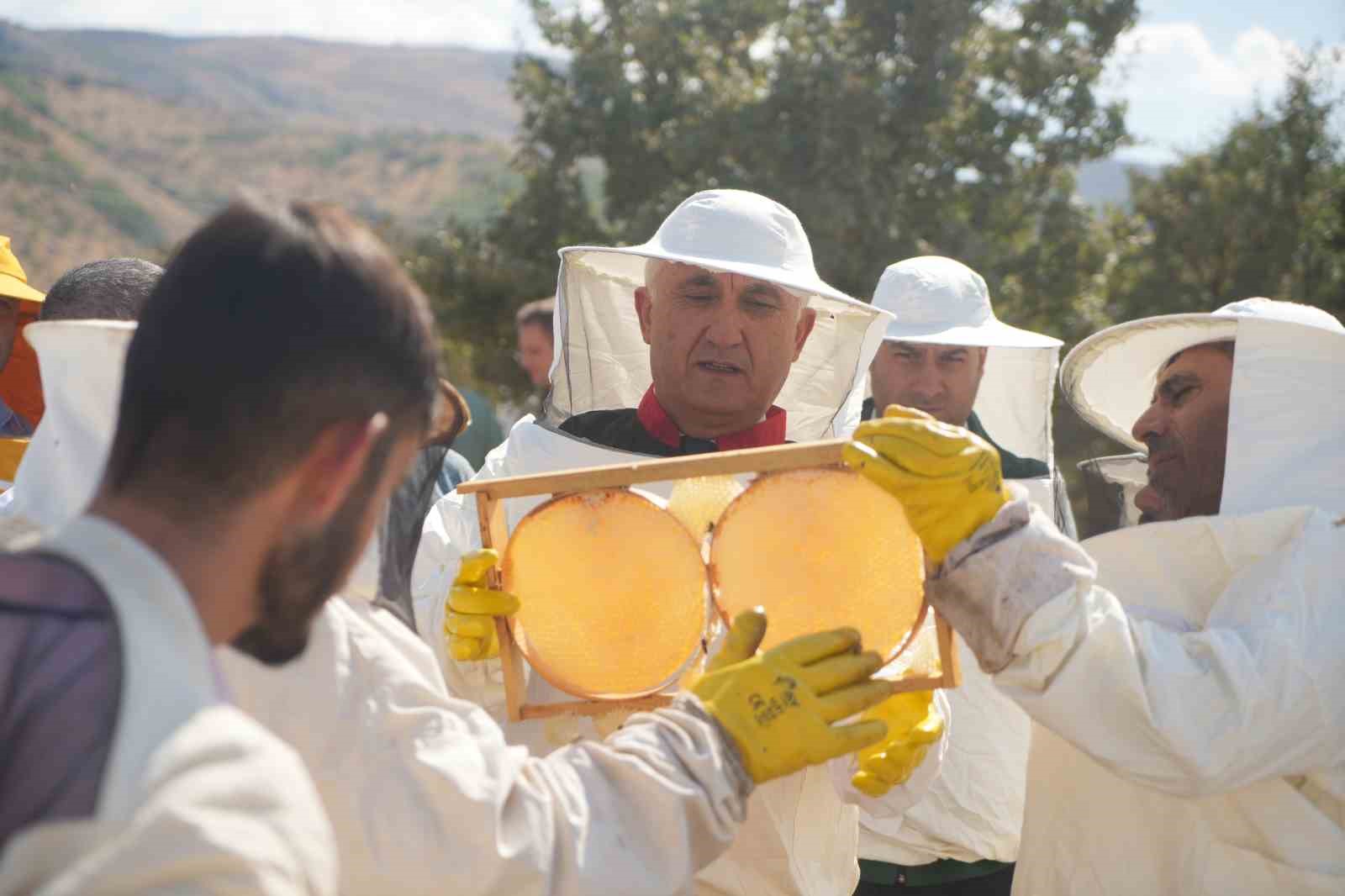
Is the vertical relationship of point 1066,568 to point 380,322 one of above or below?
A: below

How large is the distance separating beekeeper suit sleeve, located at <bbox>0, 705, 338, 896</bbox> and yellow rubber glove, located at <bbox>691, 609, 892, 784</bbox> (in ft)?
2.74

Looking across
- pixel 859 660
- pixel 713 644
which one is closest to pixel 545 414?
pixel 713 644

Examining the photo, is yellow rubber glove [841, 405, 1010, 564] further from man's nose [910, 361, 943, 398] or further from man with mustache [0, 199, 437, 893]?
man's nose [910, 361, 943, 398]

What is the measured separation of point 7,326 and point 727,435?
8.10 feet

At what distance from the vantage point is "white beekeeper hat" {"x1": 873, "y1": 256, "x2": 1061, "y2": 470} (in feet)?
14.5

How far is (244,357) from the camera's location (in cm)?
128

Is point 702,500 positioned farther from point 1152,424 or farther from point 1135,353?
point 1135,353

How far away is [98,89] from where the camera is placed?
66.4 m

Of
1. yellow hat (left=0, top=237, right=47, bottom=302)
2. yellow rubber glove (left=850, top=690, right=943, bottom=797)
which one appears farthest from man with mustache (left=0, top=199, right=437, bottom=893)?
yellow hat (left=0, top=237, right=47, bottom=302)

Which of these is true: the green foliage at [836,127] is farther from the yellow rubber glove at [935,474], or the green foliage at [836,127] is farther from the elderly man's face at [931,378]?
the yellow rubber glove at [935,474]

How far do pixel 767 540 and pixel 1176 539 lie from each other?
94cm

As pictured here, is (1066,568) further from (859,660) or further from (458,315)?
(458,315)

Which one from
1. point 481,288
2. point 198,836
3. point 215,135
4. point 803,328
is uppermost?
point 803,328

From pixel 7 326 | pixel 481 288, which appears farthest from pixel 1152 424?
pixel 481 288
